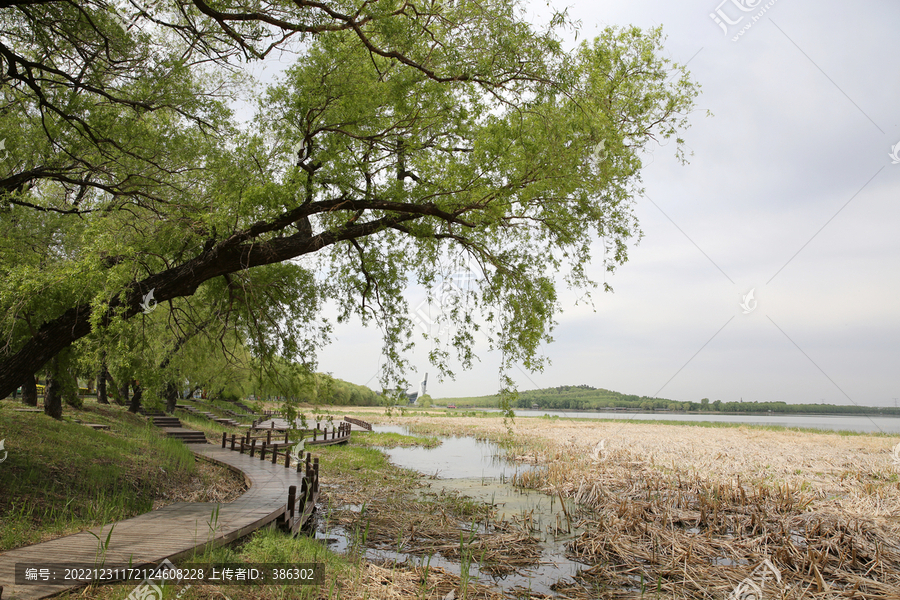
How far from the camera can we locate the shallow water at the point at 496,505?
Answer: 7.79 metres

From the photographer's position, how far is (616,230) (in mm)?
9891

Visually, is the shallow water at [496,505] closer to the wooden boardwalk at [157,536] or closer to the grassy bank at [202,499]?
the grassy bank at [202,499]

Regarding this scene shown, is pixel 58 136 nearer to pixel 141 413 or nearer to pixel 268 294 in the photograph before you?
pixel 268 294

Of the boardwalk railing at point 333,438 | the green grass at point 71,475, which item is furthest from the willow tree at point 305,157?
the boardwalk railing at point 333,438

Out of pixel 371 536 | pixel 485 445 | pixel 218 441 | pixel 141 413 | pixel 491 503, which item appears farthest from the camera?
pixel 485 445

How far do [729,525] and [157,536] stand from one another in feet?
34.4

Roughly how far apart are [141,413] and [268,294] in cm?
1979

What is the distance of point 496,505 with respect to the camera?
1230cm

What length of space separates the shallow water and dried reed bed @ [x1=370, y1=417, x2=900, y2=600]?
46 cm

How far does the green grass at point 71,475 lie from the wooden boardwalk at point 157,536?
41 centimetres

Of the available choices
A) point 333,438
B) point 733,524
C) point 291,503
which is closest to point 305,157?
point 291,503

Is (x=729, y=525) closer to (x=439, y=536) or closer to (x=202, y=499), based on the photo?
(x=439, y=536)

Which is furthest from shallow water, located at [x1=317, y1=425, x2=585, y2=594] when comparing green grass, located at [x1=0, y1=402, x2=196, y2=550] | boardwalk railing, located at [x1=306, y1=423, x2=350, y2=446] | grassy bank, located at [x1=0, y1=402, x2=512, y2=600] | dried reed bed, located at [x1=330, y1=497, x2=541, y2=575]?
green grass, located at [x1=0, y1=402, x2=196, y2=550]

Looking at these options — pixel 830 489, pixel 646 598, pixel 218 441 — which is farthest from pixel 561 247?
pixel 218 441
